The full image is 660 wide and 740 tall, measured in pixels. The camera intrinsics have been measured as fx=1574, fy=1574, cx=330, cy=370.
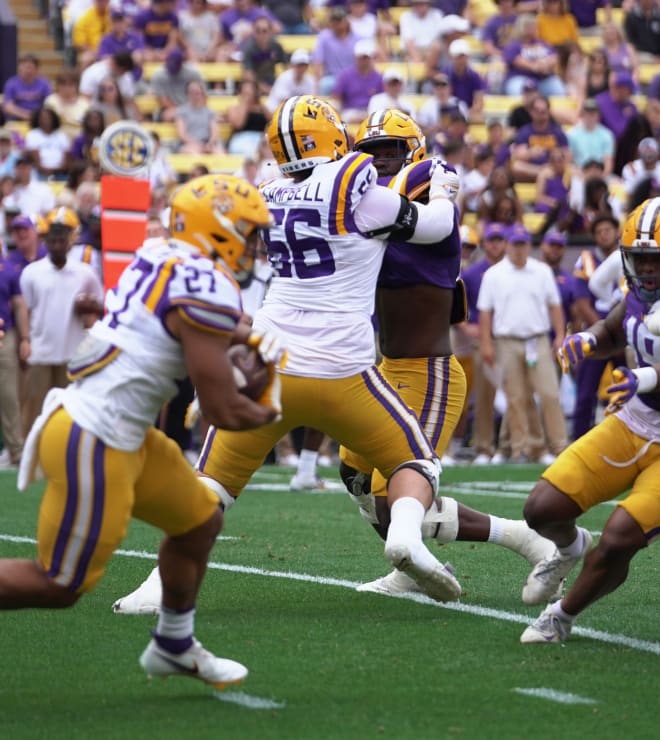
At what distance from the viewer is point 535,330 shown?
1305 cm

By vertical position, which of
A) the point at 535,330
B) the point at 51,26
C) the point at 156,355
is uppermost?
the point at 51,26

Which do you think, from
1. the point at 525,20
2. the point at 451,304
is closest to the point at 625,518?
the point at 451,304

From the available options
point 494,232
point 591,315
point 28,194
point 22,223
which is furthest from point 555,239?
point 28,194

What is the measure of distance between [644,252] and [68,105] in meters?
11.2

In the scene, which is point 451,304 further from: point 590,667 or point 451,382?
point 590,667

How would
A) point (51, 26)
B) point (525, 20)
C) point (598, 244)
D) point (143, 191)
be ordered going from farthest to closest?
point (51, 26) → point (525, 20) → point (598, 244) → point (143, 191)

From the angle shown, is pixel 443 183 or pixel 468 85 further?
pixel 468 85

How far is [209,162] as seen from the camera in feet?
52.2

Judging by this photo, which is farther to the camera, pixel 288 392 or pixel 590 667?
pixel 288 392

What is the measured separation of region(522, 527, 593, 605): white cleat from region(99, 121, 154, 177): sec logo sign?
23.6 feet

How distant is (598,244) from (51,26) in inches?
348

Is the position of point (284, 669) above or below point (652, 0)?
below

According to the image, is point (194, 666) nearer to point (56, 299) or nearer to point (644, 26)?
point (56, 299)

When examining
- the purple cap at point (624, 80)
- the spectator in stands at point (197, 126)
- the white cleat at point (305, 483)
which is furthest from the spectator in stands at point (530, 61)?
the white cleat at point (305, 483)
